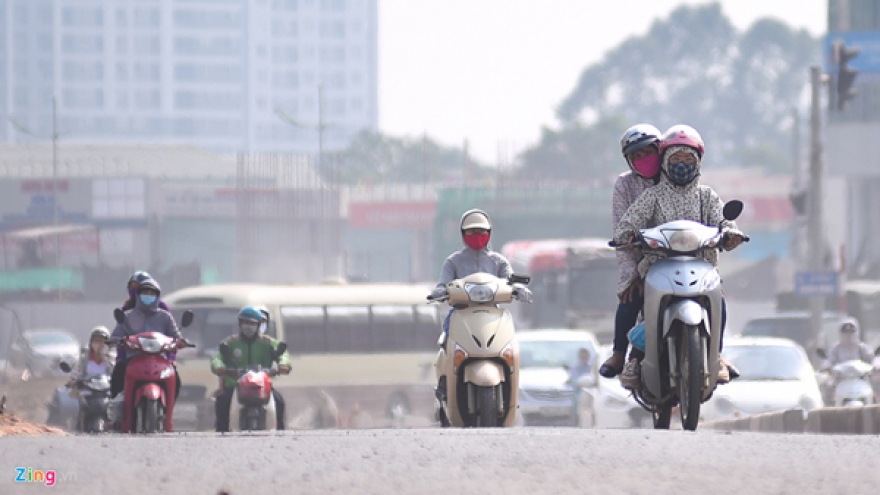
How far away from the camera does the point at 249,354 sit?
59.6ft

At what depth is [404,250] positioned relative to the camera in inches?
3802

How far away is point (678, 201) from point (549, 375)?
1389 centimetres

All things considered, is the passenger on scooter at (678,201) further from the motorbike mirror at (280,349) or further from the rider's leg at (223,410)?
the rider's leg at (223,410)

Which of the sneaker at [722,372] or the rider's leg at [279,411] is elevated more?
the sneaker at [722,372]

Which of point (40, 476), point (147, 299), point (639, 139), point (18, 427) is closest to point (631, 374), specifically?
point (639, 139)

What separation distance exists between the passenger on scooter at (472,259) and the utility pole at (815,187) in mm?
18244

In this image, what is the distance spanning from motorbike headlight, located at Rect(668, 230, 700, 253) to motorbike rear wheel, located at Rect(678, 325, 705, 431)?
482 millimetres

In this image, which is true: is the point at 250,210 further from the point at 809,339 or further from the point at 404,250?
the point at 809,339

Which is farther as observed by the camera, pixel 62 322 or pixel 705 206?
pixel 62 322

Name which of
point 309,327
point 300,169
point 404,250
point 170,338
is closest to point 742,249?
point 404,250

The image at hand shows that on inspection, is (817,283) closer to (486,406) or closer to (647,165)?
(486,406)

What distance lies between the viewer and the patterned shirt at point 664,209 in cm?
1093

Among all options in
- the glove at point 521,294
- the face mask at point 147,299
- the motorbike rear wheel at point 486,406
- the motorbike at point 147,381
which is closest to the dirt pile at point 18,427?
the motorbike at point 147,381

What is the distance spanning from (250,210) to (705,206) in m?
69.6
